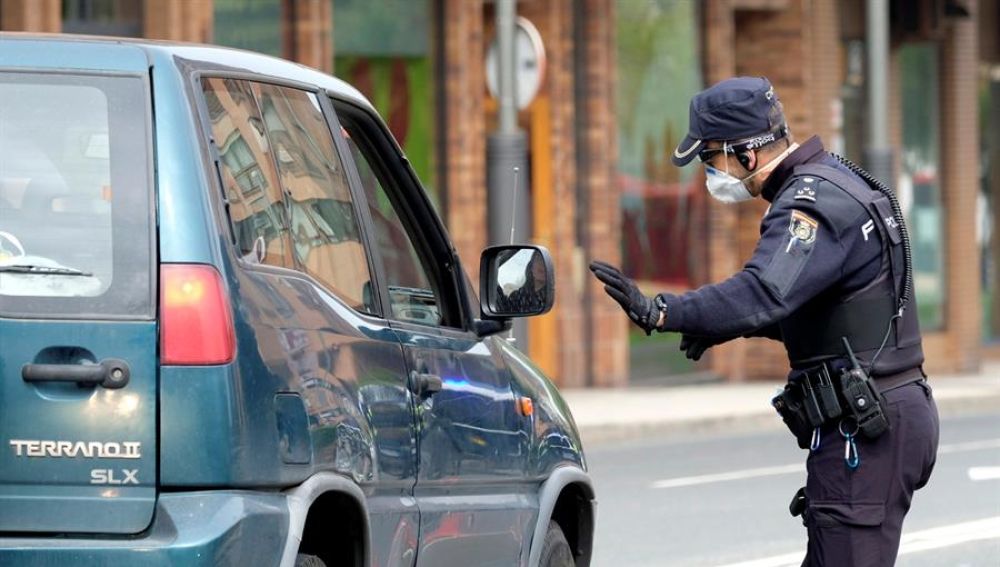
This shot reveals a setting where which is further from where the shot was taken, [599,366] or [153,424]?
[599,366]

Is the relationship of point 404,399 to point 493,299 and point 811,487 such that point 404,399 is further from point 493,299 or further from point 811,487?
point 811,487

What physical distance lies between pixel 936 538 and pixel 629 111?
39.0 ft

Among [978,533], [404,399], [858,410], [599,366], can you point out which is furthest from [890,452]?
[599,366]

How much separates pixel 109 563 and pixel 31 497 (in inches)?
8.5

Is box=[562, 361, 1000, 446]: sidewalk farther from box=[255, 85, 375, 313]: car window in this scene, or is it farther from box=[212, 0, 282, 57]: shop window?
box=[255, 85, 375, 313]: car window

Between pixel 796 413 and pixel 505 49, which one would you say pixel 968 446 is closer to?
pixel 505 49

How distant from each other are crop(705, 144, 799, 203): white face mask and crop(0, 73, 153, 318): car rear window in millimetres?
1456

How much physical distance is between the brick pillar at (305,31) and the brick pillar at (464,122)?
5.29 feet

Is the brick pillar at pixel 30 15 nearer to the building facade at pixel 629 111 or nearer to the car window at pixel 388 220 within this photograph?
the building facade at pixel 629 111

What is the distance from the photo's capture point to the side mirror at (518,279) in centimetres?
565

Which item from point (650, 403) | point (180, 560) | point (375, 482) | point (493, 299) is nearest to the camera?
point (180, 560)

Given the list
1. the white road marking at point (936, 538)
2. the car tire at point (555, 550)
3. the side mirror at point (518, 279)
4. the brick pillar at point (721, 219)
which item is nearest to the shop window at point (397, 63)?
the brick pillar at point (721, 219)

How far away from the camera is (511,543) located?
596cm

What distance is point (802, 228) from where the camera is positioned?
5.04 m
